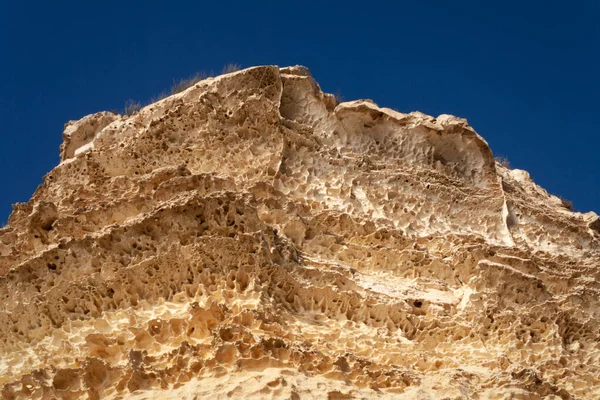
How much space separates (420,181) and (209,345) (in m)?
5.98

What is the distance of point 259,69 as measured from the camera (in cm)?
1261

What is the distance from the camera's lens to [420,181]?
40.4ft

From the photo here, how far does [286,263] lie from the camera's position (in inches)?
348

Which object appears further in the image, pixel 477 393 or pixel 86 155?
pixel 86 155

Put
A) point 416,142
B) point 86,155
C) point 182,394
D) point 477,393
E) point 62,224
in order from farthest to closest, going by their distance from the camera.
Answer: point 416,142, point 86,155, point 62,224, point 477,393, point 182,394

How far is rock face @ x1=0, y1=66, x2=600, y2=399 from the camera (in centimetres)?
722

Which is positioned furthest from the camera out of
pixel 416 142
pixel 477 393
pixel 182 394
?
pixel 416 142

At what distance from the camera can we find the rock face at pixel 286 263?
7.22 meters

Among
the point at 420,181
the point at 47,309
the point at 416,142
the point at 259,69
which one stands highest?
the point at 259,69

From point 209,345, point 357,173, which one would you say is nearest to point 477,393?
point 209,345

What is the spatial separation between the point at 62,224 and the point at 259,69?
433 cm

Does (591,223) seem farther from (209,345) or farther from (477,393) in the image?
(209,345)

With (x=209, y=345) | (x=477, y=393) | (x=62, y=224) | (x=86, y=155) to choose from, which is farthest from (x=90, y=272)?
(x=477, y=393)

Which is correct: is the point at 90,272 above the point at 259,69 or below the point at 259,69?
below
